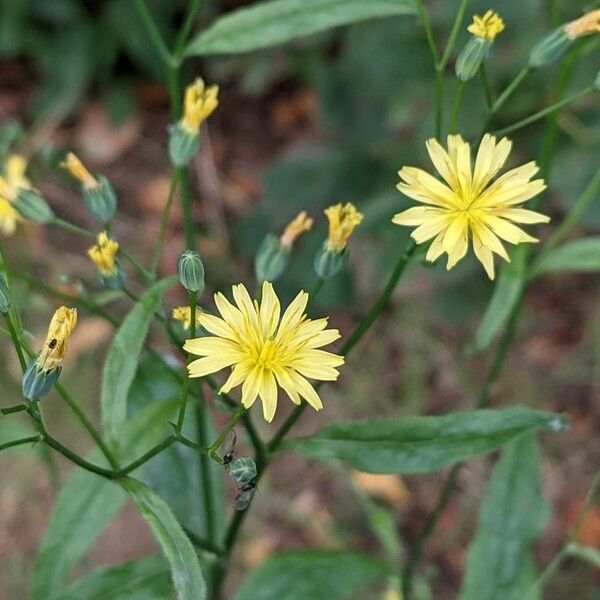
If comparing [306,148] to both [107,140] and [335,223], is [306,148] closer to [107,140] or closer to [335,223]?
[107,140]

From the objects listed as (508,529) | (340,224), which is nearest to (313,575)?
(508,529)

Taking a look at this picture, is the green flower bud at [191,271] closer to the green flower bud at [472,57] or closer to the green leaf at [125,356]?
the green leaf at [125,356]

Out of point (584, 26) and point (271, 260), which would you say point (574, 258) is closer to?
point (584, 26)

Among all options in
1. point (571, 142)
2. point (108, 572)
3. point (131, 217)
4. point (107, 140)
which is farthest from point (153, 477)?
point (107, 140)

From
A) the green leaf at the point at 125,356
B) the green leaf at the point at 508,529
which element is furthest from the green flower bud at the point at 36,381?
the green leaf at the point at 508,529

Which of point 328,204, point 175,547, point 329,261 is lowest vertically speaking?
point 175,547

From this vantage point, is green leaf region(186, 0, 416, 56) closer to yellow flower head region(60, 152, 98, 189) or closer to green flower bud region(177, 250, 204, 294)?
yellow flower head region(60, 152, 98, 189)
